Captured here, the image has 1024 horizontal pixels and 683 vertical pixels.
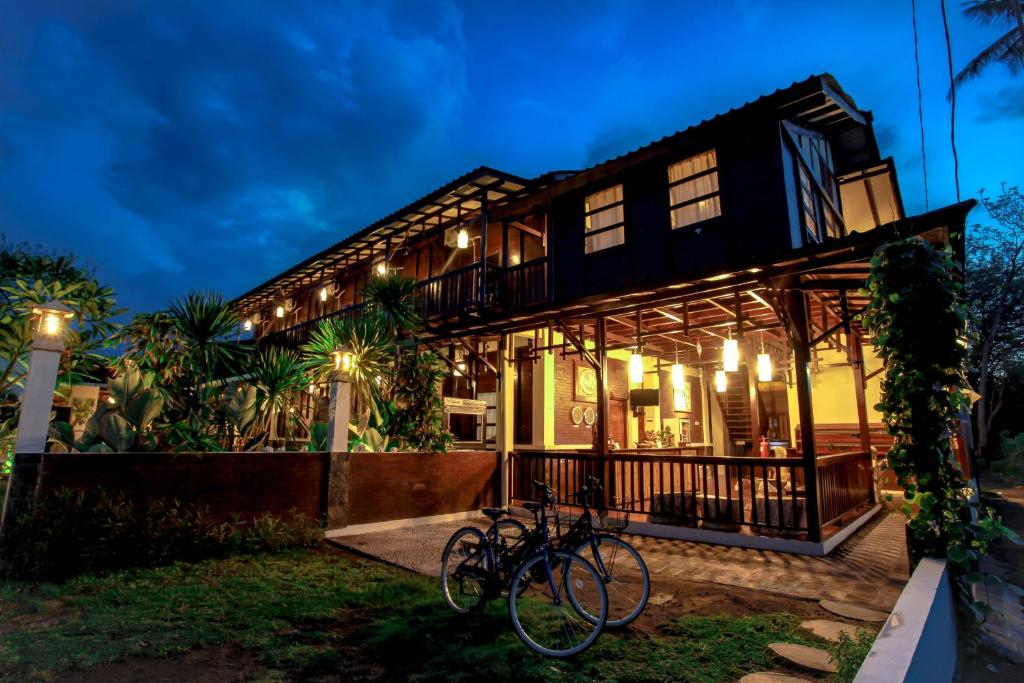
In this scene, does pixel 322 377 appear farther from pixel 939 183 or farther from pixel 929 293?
pixel 939 183

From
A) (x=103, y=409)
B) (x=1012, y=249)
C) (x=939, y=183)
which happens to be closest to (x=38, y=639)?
(x=103, y=409)

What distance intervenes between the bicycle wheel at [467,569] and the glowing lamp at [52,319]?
5.36m

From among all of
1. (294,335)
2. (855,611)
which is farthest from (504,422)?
(294,335)

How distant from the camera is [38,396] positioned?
18.7ft

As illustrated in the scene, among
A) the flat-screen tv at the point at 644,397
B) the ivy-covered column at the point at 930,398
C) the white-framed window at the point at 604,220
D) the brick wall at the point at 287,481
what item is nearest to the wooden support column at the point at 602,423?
the white-framed window at the point at 604,220

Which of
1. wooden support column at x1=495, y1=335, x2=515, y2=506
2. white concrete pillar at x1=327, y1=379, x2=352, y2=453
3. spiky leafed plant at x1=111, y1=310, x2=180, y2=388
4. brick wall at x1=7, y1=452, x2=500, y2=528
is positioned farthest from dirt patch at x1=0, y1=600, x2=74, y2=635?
wooden support column at x1=495, y1=335, x2=515, y2=506

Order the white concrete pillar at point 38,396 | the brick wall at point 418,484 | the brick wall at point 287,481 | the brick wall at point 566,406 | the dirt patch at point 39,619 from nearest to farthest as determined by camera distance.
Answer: the dirt patch at point 39,619 → the white concrete pillar at point 38,396 → the brick wall at point 287,481 → the brick wall at point 418,484 → the brick wall at point 566,406

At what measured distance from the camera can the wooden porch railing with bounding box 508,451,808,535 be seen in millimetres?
7348

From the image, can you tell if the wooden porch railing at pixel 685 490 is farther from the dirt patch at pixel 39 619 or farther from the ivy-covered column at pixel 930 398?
the dirt patch at pixel 39 619

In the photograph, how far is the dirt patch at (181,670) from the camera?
3205mm

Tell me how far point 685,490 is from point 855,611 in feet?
14.5

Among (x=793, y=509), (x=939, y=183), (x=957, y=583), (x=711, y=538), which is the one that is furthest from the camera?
(x=939, y=183)

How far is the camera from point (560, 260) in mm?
11219

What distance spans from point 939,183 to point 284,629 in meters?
228
